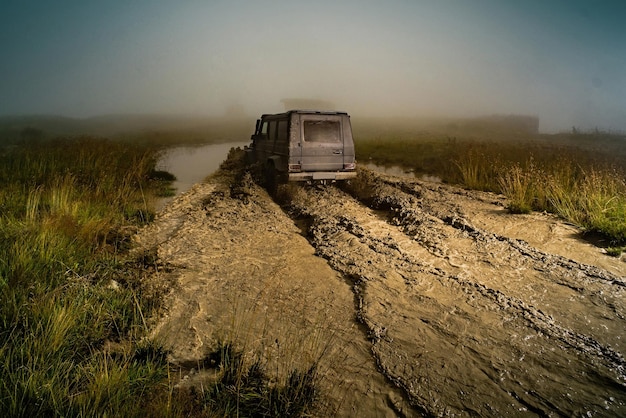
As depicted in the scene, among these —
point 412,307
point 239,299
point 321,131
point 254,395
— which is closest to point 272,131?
point 321,131

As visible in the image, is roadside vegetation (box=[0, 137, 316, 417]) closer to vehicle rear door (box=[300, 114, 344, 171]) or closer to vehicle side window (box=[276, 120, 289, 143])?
vehicle side window (box=[276, 120, 289, 143])

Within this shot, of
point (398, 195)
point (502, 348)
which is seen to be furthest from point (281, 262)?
point (398, 195)

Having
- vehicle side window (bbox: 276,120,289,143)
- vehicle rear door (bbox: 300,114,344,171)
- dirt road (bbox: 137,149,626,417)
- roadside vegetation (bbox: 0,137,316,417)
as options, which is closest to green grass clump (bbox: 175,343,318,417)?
roadside vegetation (bbox: 0,137,316,417)

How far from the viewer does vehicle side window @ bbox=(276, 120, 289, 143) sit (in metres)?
9.07

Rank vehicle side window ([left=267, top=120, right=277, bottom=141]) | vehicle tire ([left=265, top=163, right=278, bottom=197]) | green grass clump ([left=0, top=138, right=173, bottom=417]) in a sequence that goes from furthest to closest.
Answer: vehicle side window ([left=267, top=120, right=277, bottom=141])
vehicle tire ([left=265, top=163, right=278, bottom=197])
green grass clump ([left=0, top=138, right=173, bottom=417])

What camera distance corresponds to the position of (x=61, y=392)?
7.11 feet

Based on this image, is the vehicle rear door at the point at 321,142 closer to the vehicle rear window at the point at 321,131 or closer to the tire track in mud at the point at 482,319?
the vehicle rear window at the point at 321,131

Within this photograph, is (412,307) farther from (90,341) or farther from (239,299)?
(90,341)

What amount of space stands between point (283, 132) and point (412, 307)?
669 cm

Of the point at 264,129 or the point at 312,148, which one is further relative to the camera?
the point at 264,129

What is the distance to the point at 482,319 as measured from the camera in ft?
11.4

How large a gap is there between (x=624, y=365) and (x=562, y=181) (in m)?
6.97

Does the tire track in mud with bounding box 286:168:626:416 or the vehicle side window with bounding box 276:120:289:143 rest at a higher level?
the vehicle side window with bounding box 276:120:289:143

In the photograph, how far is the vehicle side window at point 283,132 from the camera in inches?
357
